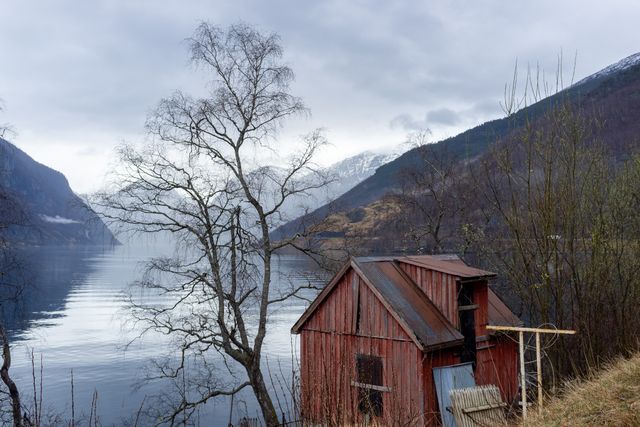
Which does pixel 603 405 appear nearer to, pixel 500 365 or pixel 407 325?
pixel 407 325

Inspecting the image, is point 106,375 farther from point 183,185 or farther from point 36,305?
point 36,305

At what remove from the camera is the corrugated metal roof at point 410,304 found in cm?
1778

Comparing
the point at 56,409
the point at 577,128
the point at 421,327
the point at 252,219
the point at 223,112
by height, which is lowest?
the point at 56,409

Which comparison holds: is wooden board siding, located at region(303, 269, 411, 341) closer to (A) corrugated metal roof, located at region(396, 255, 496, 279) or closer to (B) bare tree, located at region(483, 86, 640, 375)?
(A) corrugated metal roof, located at region(396, 255, 496, 279)

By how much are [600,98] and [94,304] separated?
459 feet

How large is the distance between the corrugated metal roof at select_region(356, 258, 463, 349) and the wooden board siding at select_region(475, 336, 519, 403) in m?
2.00

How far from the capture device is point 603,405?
8.11m

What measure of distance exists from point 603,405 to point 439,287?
1124 centimetres

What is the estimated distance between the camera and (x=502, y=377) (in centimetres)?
2097

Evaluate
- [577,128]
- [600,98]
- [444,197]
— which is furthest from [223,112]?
[600,98]

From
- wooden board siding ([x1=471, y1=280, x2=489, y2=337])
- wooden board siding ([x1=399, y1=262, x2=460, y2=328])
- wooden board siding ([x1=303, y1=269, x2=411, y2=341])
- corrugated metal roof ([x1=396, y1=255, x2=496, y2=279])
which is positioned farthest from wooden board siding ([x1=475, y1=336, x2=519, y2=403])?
wooden board siding ([x1=303, y1=269, x2=411, y2=341])

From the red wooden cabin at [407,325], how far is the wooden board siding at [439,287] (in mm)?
34

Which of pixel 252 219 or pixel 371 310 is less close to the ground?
pixel 252 219

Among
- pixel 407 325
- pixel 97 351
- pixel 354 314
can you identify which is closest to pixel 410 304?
pixel 407 325
